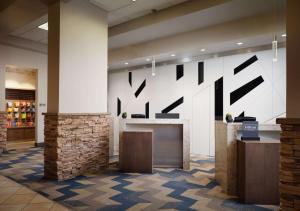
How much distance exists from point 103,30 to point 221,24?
111 inches

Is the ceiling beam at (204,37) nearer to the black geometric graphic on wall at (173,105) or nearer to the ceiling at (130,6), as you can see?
A: the ceiling at (130,6)

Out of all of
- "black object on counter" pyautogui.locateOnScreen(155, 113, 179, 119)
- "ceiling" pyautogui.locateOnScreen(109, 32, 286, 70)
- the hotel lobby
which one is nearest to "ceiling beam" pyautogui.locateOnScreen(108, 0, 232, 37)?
the hotel lobby

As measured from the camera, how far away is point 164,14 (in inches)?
201

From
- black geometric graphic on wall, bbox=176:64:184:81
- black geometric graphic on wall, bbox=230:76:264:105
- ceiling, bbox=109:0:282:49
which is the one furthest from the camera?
black geometric graphic on wall, bbox=176:64:184:81

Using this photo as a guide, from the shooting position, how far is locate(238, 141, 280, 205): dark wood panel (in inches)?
122

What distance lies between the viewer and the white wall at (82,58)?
4223 millimetres

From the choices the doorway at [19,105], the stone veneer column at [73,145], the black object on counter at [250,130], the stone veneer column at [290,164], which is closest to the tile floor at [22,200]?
the stone veneer column at [73,145]

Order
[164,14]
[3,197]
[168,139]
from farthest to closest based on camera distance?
[168,139], [164,14], [3,197]

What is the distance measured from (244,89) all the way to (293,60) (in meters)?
3.96

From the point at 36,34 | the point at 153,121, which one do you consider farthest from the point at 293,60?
the point at 36,34

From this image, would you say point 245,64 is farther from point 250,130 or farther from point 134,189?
point 134,189

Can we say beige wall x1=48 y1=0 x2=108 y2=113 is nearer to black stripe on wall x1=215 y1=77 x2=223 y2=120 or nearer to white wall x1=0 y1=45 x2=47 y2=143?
black stripe on wall x1=215 y1=77 x2=223 y2=120

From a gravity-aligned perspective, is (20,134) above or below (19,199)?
above

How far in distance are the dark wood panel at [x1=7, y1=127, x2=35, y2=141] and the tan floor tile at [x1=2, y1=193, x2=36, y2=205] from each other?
21.5 ft
